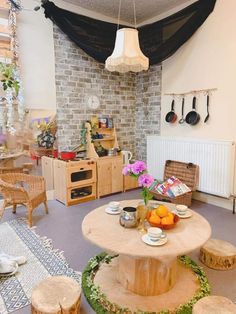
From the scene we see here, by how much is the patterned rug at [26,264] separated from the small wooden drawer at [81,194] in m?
0.85

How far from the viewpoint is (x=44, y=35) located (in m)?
3.76

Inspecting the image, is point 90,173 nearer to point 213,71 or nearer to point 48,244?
point 48,244

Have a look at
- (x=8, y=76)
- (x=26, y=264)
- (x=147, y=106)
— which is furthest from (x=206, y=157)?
(x=8, y=76)

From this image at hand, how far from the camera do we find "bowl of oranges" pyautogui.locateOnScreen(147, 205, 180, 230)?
1.83m

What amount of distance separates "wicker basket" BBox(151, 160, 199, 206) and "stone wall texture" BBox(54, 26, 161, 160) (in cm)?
86

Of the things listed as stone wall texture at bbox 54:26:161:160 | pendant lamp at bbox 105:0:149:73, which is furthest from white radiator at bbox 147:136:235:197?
pendant lamp at bbox 105:0:149:73

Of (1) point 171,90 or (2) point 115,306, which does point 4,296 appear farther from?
(1) point 171,90

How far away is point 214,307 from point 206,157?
2.44m

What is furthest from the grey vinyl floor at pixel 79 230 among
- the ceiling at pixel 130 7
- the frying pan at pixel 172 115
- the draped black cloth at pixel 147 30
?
the ceiling at pixel 130 7

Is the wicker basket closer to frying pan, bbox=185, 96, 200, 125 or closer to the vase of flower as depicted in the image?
frying pan, bbox=185, 96, 200, 125

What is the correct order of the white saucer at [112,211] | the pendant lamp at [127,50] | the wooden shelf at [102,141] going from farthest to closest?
the wooden shelf at [102,141] → the pendant lamp at [127,50] → the white saucer at [112,211]

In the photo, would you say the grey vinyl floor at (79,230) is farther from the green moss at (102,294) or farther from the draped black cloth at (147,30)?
the draped black cloth at (147,30)

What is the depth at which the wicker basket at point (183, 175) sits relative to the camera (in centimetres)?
363

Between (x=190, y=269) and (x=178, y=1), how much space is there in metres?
3.85
